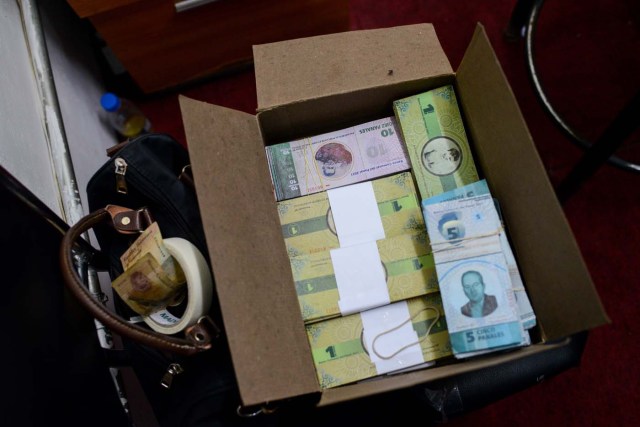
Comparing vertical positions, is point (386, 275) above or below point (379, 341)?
above

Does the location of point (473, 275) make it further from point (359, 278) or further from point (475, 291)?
point (359, 278)

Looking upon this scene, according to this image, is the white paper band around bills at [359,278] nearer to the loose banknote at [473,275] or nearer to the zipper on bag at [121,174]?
the loose banknote at [473,275]

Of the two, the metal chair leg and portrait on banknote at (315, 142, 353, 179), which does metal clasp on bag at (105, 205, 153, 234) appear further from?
the metal chair leg

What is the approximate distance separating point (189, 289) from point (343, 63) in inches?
17.7

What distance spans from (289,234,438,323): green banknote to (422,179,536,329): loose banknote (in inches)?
3.0

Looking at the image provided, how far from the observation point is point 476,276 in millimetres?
777

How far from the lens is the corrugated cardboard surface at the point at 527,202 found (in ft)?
2.19

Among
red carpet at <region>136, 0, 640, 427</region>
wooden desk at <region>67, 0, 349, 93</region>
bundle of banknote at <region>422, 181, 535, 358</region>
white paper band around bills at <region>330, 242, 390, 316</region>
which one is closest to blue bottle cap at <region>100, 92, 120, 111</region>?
wooden desk at <region>67, 0, 349, 93</region>

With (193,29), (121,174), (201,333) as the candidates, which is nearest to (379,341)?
(201,333)

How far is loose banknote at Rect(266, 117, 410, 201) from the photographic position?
90 centimetres

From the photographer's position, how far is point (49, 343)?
0.64 m

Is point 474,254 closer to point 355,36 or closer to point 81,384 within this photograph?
point 355,36

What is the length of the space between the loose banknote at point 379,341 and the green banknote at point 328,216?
128mm

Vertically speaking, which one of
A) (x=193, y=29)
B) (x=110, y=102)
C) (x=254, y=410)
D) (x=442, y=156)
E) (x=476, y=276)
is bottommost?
(x=254, y=410)
